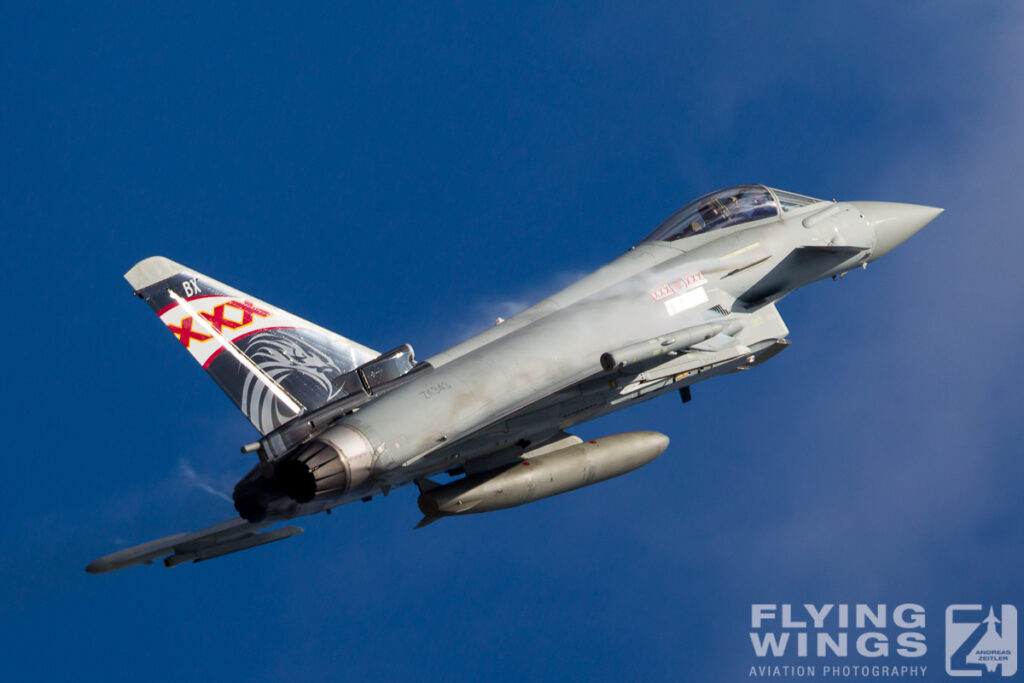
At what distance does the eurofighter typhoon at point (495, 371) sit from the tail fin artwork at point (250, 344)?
0.02 meters

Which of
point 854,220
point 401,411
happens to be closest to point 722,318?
point 854,220

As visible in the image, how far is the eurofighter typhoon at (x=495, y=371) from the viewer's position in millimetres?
17875

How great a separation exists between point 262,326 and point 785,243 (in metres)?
7.24

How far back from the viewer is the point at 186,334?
65.6 ft

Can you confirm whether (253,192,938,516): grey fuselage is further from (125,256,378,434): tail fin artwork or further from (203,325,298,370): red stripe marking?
(203,325,298,370): red stripe marking

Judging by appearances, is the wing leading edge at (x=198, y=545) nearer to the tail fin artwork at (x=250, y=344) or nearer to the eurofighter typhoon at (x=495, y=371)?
the eurofighter typhoon at (x=495, y=371)

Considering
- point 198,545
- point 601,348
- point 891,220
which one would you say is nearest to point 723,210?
point 891,220

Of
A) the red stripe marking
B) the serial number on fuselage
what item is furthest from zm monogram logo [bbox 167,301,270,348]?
the serial number on fuselage

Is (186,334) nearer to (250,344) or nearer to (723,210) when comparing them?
(250,344)

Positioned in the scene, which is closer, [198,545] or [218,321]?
[198,545]

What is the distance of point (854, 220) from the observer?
22.2 m

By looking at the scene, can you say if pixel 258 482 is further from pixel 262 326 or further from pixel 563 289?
pixel 563 289

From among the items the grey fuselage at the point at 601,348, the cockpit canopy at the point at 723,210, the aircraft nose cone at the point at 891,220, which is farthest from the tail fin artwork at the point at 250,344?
the aircraft nose cone at the point at 891,220

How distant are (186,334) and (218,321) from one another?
441mm
